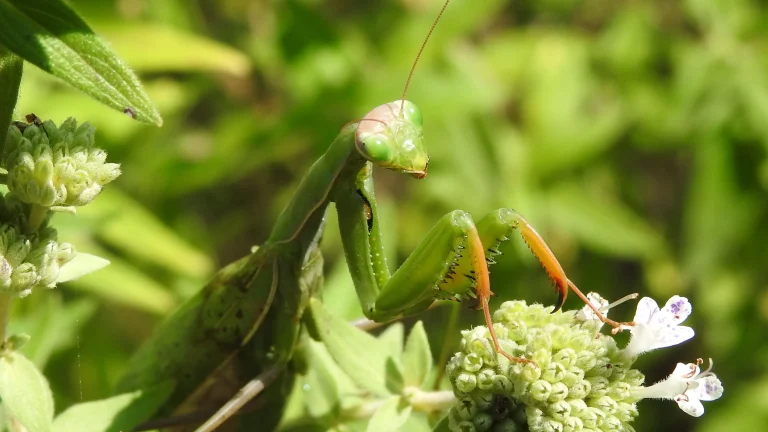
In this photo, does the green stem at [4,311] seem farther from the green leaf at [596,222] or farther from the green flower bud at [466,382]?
the green leaf at [596,222]

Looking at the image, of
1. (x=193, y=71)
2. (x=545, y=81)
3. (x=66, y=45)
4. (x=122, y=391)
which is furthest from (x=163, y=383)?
(x=545, y=81)

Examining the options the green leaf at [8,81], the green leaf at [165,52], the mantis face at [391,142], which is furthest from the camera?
the green leaf at [165,52]

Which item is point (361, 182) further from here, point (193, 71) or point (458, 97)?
point (193, 71)

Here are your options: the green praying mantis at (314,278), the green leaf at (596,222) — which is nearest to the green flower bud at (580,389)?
the green praying mantis at (314,278)

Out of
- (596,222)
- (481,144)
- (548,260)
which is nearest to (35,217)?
(548,260)

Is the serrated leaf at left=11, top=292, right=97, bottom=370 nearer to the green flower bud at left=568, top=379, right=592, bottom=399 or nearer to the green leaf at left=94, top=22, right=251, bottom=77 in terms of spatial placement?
the green leaf at left=94, top=22, right=251, bottom=77

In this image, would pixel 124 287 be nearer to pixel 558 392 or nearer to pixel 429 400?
pixel 429 400
